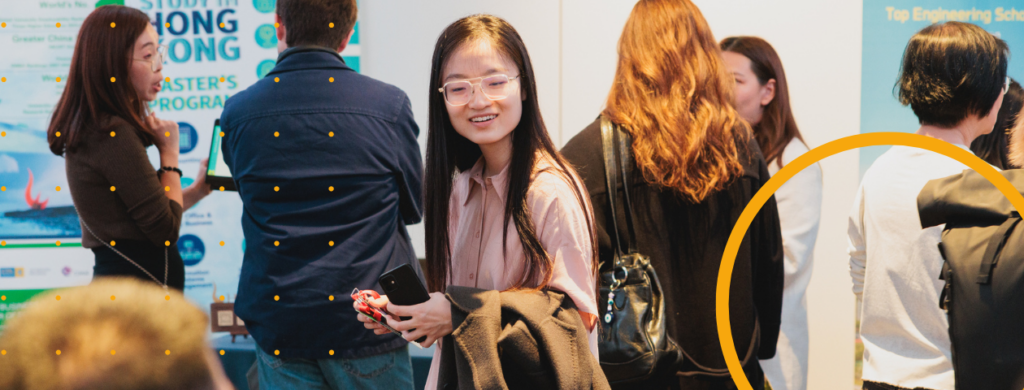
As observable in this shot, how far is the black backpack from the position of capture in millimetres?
1200

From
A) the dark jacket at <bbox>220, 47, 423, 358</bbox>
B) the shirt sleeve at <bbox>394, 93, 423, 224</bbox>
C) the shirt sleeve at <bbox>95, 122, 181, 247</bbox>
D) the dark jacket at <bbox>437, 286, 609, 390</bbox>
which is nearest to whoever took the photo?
the dark jacket at <bbox>437, 286, 609, 390</bbox>

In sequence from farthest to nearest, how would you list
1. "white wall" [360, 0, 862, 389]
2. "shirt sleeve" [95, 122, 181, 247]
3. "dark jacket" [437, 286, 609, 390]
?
"white wall" [360, 0, 862, 389], "shirt sleeve" [95, 122, 181, 247], "dark jacket" [437, 286, 609, 390]

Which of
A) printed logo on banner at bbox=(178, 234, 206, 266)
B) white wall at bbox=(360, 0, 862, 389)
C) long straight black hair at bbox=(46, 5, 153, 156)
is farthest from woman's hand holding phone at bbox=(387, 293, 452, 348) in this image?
printed logo on banner at bbox=(178, 234, 206, 266)

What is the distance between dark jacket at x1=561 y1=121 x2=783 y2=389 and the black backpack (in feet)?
1.35

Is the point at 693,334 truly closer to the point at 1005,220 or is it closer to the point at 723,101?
the point at 723,101

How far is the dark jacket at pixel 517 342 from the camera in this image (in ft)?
3.49

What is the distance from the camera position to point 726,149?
159 cm

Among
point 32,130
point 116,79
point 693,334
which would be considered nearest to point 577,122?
point 693,334

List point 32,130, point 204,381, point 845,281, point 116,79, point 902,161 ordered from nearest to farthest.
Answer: point 204,381
point 902,161
point 116,79
point 845,281
point 32,130

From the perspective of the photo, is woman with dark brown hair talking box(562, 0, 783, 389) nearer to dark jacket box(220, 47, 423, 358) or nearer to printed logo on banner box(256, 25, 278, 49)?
dark jacket box(220, 47, 423, 358)

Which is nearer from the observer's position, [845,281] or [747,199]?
[747,199]

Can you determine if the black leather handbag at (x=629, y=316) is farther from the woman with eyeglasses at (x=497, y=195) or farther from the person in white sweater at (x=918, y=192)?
the person in white sweater at (x=918, y=192)

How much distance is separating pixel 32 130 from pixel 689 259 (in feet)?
10.2

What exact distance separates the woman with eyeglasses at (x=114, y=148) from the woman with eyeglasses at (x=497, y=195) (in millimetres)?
1156
